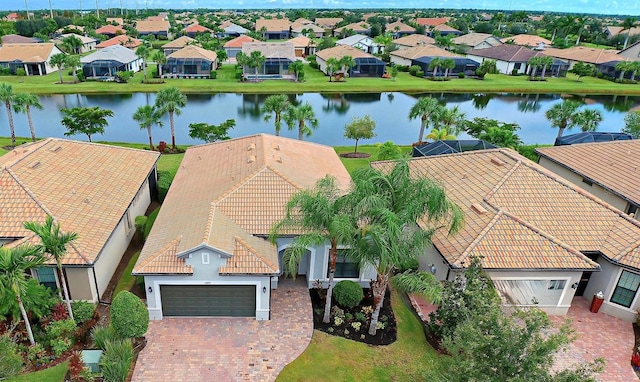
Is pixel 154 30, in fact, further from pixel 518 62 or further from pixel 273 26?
pixel 518 62

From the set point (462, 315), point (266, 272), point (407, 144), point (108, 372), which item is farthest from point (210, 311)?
point (407, 144)

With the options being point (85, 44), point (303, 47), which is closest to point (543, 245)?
point (303, 47)

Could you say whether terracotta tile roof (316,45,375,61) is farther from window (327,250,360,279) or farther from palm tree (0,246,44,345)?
palm tree (0,246,44,345)

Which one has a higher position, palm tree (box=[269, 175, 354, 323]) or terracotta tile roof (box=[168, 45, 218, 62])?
palm tree (box=[269, 175, 354, 323])

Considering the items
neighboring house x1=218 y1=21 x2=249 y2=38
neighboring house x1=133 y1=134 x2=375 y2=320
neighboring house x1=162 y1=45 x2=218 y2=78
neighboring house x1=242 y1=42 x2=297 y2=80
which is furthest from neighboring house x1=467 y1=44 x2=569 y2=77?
neighboring house x1=133 y1=134 x2=375 y2=320

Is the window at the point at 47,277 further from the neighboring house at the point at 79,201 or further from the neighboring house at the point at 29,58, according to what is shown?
the neighboring house at the point at 29,58

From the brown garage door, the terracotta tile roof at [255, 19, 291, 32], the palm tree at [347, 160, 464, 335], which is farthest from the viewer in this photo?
the terracotta tile roof at [255, 19, 291, 32]
